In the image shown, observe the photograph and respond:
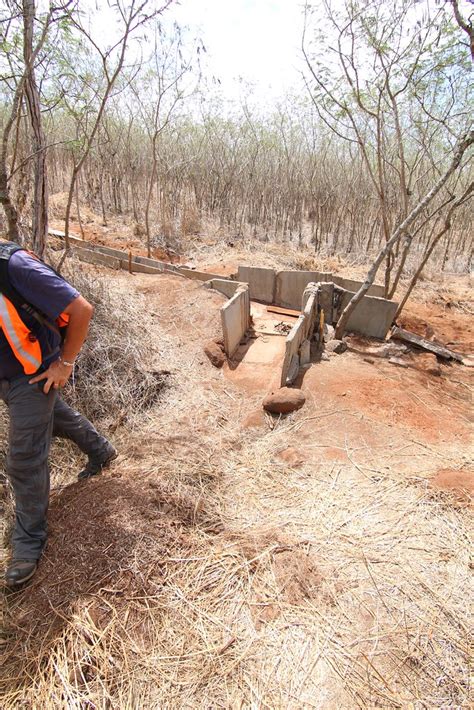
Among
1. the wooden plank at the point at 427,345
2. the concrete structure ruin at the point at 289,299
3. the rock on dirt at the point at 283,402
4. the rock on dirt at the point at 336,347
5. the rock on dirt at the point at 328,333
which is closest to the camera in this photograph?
the rock on dirt at the point at 283,402

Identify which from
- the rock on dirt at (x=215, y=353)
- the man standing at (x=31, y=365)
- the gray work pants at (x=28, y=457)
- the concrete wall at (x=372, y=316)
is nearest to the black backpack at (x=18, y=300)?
the man standing at (x=31, y=365)

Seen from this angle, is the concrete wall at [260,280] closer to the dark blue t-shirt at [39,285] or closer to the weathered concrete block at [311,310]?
the weathered concrete block at [311,310]

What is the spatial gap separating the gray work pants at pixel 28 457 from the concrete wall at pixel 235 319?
11.2ft

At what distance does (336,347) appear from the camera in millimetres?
5672

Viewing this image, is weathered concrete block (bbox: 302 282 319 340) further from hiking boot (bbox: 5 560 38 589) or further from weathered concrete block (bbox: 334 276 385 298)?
hiking boot (bbox: 5 560 38 589)

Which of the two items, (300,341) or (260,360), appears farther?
(260,360)

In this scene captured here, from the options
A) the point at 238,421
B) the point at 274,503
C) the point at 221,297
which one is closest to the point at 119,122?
the point at 221,297

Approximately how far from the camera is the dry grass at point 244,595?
1.66m

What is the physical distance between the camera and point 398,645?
5.85ft

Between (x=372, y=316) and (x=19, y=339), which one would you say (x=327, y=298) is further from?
(x=19, y=339)

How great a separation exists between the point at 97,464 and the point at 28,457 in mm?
840

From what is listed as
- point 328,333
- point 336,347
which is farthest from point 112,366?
point 328,333

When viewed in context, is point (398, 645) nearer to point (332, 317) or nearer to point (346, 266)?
point (332, 317)

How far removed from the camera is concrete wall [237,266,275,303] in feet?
26.6
